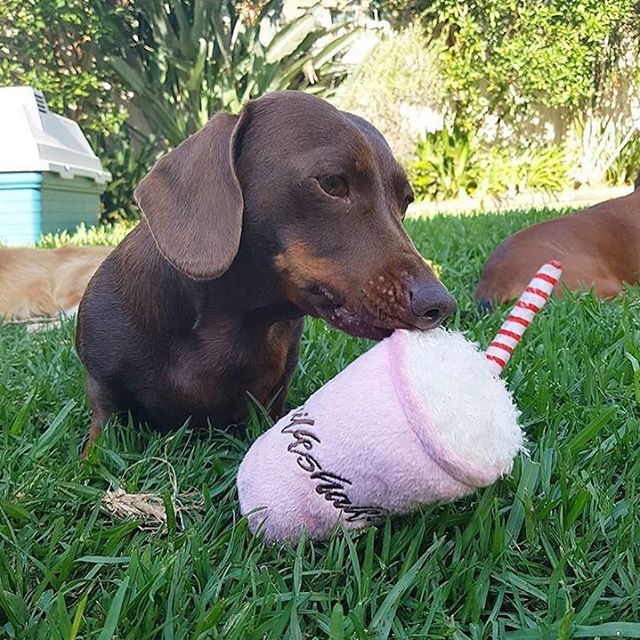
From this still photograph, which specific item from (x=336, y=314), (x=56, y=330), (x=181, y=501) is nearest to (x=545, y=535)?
(x=336, y=314)

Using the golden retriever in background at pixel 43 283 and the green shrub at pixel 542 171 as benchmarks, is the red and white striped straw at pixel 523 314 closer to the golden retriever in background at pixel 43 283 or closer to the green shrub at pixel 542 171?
the golden retriever in background at pixel 43 283

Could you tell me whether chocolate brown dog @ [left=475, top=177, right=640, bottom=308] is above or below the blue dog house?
above

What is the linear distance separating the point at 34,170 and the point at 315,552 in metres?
4.87

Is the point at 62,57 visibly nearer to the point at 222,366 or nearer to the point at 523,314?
the point at 222,366

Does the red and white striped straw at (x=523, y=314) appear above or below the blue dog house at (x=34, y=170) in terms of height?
above

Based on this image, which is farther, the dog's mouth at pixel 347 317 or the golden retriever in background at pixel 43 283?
the golden retriever in background at pixel 43 283

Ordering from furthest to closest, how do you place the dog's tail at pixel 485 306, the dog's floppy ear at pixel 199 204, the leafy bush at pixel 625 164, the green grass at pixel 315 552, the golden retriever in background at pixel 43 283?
the leafy bush at pixel 625 164, the golden retriever in background at pixel 43 283, the dog's tail at pixel 485 306, the dog's floppy ear at pixel 199 204, the green grass at pixel 315 552

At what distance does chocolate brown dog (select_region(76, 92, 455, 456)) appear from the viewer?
4.61ft

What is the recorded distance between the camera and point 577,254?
3.57 meters

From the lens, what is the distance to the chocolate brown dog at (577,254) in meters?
3.28

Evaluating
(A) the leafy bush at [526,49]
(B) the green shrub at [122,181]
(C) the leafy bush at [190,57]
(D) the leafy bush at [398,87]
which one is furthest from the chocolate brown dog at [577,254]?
(A) the leafy bush at [526,49]

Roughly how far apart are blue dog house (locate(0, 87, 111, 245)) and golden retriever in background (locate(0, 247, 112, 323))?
1.81m

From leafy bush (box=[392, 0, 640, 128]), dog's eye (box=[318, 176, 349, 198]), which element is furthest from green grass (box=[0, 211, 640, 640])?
leafy bush (box=[392, 0, 640, 128])

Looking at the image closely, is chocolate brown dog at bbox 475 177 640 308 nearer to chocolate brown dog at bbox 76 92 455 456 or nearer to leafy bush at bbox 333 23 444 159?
chocolate brown dog at bbox 76 92 455 456
